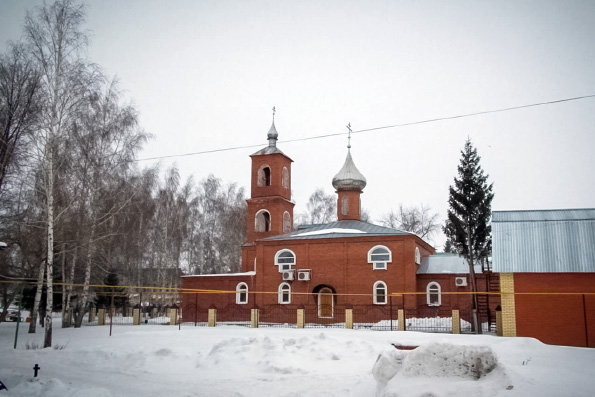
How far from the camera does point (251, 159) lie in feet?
113

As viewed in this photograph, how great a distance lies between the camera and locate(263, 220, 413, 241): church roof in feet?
96.5

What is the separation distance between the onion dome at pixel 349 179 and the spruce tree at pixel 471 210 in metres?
9.18

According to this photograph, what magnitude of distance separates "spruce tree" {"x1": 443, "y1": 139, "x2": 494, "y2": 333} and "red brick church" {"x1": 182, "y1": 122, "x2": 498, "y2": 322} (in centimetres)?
349

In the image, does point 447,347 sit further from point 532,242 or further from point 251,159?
point 251,159

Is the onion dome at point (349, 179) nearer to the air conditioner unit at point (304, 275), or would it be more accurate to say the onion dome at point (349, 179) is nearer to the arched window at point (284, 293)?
the air conditioner unit at point (304, 275)

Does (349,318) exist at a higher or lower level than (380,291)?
lower

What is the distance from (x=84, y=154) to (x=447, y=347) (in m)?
17.3

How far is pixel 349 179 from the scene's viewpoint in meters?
33.7

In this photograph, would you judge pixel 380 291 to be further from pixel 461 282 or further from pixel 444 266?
pixel 461 282

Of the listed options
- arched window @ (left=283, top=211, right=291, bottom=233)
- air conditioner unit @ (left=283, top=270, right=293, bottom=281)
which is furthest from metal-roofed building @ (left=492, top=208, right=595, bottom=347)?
arched window @ (left=283, top=211, right=291, bottom=233)

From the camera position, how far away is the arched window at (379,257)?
2862 centimetres

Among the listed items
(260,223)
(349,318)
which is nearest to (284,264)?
(260,223)

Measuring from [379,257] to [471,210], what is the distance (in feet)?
20.7

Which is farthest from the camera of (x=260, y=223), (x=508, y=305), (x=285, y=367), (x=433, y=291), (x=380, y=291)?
(x=260, y=223)
